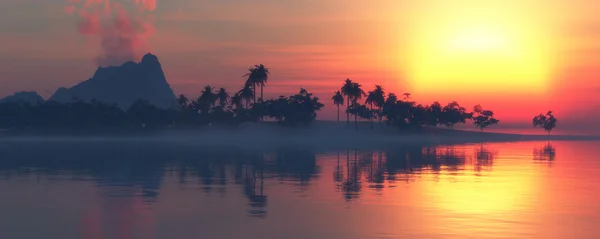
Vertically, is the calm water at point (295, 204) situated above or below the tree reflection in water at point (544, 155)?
below

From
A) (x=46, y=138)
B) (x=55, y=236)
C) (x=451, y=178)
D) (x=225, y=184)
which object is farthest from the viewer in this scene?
(x=46, y=138)

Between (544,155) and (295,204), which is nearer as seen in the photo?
(295,204)

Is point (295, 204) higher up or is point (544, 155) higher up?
point (544, 155)

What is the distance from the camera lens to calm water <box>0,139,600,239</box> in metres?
26.4

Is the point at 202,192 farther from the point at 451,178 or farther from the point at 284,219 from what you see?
the point at 451,178

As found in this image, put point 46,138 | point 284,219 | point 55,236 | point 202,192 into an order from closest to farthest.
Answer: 1. point 55,236
2. point 284,219
3. point 202,192
4. point 46,138

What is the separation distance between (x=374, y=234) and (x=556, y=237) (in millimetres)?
6096

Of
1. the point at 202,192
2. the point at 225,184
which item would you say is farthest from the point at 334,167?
the point at 202,192

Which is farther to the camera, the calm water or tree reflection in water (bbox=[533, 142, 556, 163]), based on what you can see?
tree reflection in water (bbox=[533, 142, 556, 163])

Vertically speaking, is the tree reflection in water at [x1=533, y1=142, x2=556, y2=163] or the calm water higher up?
the tree reflection in water at [x1=533, y1=142, x2=556, y2=163]

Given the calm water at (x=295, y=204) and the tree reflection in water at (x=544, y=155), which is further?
the tree reflection in water at (x=544, y=155)

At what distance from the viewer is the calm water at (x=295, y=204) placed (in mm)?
26406

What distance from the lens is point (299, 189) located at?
136ft

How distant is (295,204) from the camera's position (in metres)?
34.1
